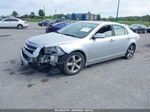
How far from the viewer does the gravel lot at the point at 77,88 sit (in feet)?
9.31

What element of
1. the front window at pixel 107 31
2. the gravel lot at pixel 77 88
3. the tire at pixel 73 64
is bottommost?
the gravel lot at pixel 77 88

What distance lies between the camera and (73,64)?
410 centimetres

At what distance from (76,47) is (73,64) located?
1.69 ft

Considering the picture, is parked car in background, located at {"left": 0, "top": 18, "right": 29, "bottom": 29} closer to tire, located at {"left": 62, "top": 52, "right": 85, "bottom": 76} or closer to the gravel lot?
the gravel lot

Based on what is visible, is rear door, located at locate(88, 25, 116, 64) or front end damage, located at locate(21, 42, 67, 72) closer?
front end damage, located at locate(21, 42, 67, 72)

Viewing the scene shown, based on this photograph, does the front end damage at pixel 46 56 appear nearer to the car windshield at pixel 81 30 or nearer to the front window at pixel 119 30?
the car windshield at pixel 81 30

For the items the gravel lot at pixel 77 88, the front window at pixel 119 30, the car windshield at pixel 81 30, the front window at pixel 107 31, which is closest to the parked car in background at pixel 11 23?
the gravel lot at pixel 77 88

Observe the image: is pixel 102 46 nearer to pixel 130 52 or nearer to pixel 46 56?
pixel 46 56

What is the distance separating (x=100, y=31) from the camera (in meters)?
4.54

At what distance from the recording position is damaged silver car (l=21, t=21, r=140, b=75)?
3713 millimetres

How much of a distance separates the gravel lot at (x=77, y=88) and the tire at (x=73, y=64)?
7.1 inches

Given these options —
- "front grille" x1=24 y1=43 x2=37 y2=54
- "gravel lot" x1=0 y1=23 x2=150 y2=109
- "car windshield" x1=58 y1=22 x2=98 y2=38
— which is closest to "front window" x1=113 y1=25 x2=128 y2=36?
"car windshield" x1=58 y1=22 x2=98 y2=38

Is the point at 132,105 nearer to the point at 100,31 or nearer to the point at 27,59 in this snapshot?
the point at 100,31

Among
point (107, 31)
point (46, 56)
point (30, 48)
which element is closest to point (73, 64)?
point (46, 56)
